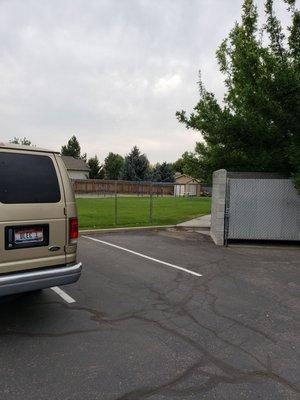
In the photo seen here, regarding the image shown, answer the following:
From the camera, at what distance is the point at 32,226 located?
458 cm

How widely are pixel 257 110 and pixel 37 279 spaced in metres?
9.67

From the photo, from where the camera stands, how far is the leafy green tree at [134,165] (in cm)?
6600

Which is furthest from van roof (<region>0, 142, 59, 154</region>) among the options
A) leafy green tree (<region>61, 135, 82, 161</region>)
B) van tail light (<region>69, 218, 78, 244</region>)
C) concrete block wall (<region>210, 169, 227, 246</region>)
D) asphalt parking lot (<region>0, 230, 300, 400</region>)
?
leafy green tree (<region>61, 135, 82, 161</region>)

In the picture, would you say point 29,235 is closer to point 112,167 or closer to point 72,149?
point 112,167

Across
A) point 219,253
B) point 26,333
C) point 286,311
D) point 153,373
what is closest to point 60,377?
point 153,373

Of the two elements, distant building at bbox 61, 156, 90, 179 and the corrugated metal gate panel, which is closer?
the corrugated metal gate panel

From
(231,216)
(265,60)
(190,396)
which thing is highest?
(265,60)

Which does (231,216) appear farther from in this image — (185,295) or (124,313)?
(124,313)

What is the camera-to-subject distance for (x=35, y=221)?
15.1 feet

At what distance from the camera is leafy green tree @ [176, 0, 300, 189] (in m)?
11.6

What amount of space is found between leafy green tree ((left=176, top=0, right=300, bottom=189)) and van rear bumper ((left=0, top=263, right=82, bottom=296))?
796 centimetres

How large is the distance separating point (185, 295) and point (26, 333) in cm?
258

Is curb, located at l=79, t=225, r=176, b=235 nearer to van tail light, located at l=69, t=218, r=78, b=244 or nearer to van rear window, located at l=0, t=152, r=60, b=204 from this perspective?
van tail light, located at l=69, t=218, r=78, b=244

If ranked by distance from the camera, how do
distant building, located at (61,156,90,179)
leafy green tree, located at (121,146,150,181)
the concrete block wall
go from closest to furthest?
1. the concrete block wall
2. leafy green tree, located at (121,146,150,181)
3. distant building, located at (61,156,90,179)
